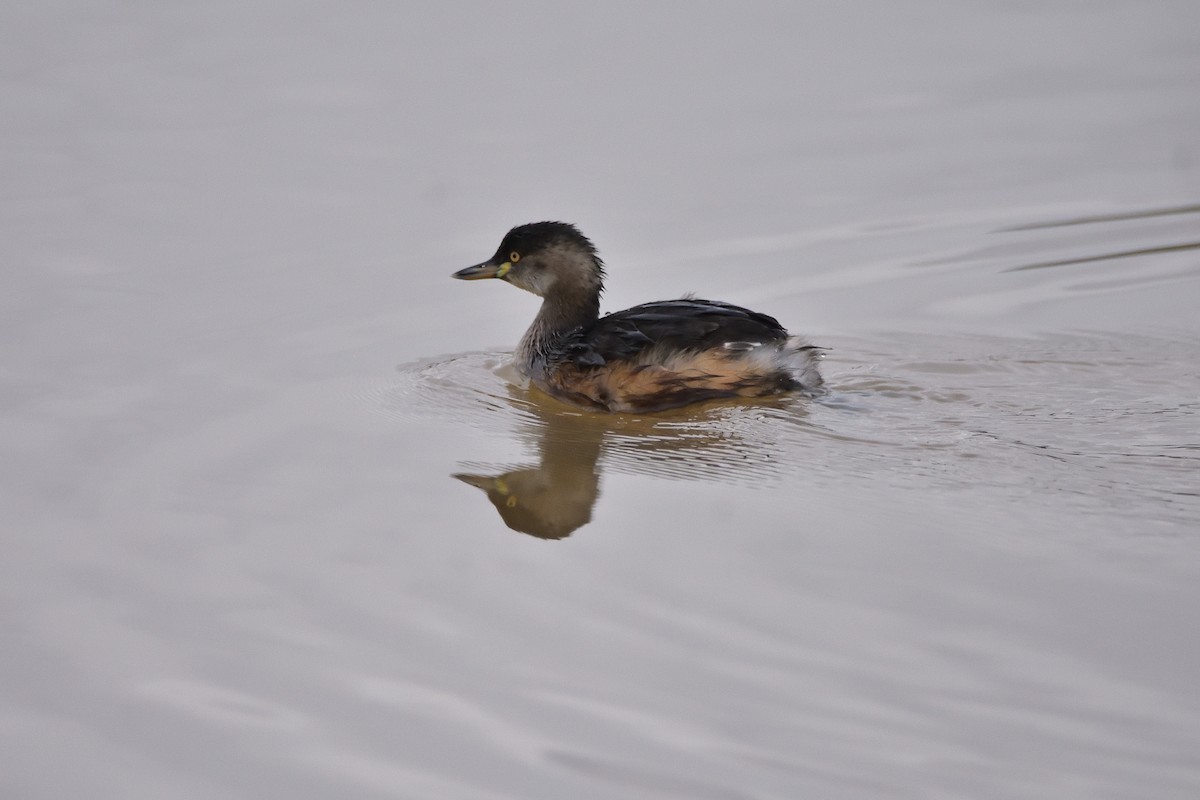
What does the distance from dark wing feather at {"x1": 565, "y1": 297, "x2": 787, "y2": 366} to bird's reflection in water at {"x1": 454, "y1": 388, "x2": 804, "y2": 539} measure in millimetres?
297

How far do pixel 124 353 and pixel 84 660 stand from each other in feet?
9.47

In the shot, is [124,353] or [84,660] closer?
[84,660]

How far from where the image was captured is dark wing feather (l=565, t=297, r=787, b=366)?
652 centimetres

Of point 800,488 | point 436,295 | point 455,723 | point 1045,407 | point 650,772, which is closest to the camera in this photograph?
point 650,772

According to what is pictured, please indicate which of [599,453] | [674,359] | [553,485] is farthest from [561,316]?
[553,485]

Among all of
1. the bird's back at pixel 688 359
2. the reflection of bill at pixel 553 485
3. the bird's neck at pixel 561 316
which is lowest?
the reflection of bill at pixel 553 485

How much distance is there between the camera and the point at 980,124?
10.2 meters

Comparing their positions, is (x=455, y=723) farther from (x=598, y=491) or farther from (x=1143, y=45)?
(x=1143, y=45)

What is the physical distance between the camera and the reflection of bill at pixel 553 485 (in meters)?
5.44

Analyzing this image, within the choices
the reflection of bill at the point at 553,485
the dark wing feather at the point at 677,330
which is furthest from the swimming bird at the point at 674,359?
the reflection of bill at the point at 553,485

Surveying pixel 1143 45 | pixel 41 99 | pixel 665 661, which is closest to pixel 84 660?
pixel 665 661

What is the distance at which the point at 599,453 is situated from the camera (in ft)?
20.4

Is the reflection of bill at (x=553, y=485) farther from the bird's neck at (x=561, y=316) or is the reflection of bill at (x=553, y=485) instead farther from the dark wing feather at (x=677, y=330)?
the bird's neck at (x=561, y=316)

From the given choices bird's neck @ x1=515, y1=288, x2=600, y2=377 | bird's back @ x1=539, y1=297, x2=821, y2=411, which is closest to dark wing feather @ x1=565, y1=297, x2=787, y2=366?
bird's back @ x1=539, y1=297, x2=821, y2=411
